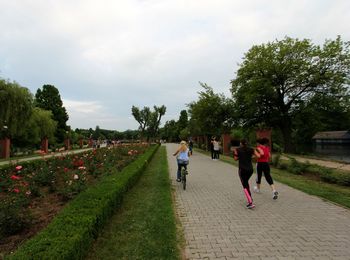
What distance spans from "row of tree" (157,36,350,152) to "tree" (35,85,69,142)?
32489 millimetres

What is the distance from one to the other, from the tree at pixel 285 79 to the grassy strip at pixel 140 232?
72.4 ft

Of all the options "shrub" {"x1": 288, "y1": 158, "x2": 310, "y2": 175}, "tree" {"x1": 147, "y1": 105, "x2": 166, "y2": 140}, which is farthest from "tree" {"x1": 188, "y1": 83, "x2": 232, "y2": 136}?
"tree" {"x1": 147, "y1": 105, "x2": 166, "y2": 140}

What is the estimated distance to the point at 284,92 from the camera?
94.2ft

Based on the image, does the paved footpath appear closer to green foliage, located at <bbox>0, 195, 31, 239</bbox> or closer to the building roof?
green foliage, located at <bbox>0, 195, 31, 239</bbox>

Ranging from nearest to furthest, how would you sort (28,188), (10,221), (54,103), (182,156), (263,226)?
(10,221), (263,226), (28,188), (182,156), (54,103)

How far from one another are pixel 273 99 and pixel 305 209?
23743mm

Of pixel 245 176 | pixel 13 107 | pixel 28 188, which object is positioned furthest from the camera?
pixel 13 107

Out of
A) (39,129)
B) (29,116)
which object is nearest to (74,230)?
(29,116)

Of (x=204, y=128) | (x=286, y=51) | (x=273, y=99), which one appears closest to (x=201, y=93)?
(x=204, y=128)

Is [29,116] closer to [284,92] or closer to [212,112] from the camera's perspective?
[212,112]

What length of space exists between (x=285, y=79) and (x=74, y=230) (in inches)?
1104

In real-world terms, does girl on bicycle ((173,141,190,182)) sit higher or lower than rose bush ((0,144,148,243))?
higher

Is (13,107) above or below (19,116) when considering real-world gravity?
above

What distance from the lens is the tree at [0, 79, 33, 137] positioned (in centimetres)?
2201
